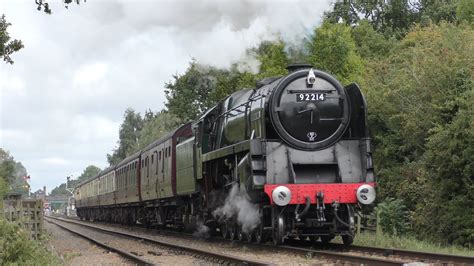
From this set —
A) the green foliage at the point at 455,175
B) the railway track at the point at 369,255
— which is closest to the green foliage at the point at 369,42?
the green foliage at the point at 455,175

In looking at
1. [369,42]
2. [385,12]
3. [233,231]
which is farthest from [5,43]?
[385,12]

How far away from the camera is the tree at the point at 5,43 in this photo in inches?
663

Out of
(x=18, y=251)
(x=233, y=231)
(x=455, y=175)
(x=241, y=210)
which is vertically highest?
(x=455, y=175)

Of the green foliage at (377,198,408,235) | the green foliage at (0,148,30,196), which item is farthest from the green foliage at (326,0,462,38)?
the green foliage at (0,148,30,196)

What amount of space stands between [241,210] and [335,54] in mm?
19867

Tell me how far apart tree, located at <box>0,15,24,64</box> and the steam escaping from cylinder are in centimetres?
770

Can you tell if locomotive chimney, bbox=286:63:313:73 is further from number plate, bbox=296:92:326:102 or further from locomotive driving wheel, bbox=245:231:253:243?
locomotive driving wheel, bbox=245:231:253:243

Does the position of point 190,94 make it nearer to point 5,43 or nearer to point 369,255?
point 5,43

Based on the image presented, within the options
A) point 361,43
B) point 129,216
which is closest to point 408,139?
point 129,216

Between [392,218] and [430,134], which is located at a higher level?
[430,134]

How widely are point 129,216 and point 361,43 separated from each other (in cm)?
2159

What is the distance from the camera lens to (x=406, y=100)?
75.2 feet

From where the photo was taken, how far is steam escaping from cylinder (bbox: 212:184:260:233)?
42.2ft

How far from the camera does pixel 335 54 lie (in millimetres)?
31734
